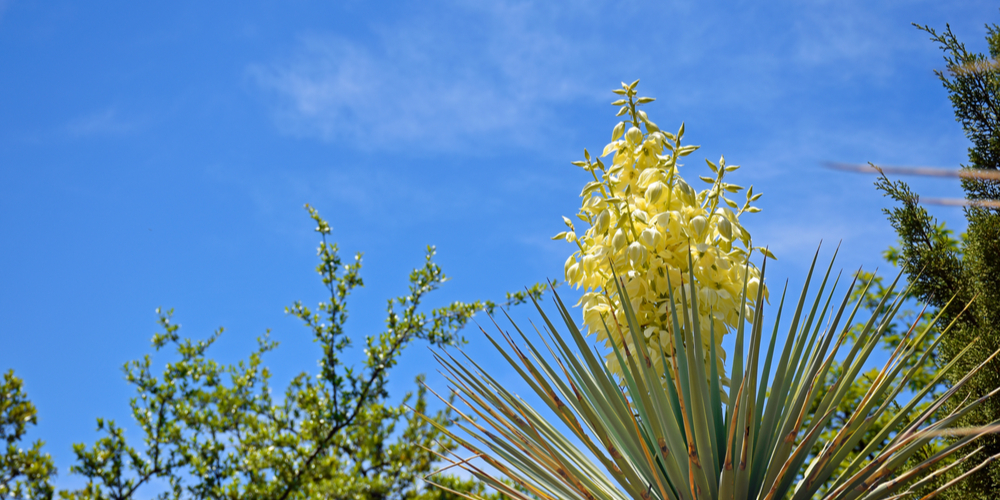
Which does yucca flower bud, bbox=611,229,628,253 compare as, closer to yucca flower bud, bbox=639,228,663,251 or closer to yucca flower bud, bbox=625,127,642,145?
yucca flower bud, bbox=639,228,663,251

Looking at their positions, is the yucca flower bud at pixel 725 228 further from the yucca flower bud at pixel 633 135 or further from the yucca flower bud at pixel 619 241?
the yucca flower bud at pixel 633 135

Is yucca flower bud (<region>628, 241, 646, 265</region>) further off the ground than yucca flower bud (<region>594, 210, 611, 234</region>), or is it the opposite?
yucca flower bud (<region>594, 210, 611, 234</region>)

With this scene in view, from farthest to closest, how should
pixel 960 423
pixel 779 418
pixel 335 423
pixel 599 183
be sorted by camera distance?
pixel 335 423 → pixel 960 423 → pixel 599 183 → pixel 779 418

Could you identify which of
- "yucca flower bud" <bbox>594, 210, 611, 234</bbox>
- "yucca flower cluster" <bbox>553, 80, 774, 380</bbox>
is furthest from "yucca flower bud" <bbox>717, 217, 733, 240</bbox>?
"yucca flower bud" <bbox>594, 210, 611, 234</bbox>

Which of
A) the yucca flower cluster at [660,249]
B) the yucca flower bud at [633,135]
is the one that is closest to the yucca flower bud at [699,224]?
the yucca flower cluster at [660,249]

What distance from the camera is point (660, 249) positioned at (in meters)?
1.96

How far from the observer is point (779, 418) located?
1.72 metres

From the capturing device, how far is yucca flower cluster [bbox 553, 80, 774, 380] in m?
1.92

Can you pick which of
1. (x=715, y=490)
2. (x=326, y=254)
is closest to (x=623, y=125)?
(x=715, y=490)

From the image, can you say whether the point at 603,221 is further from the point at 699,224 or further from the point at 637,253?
the point at 699,224

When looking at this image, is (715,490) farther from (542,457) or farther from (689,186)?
(689,186)

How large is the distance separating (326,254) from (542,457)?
403cm

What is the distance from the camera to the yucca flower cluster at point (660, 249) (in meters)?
1.92

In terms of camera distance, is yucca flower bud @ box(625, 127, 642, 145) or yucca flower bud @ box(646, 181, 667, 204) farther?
yucca flower bud @ box(625, 127, 642, 145)
